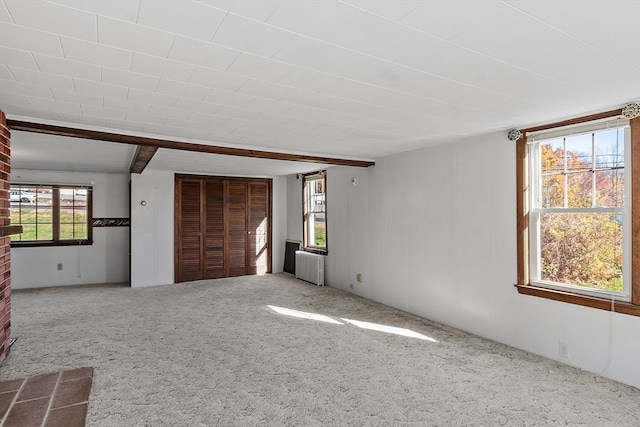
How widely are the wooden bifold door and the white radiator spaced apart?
1.03 meters

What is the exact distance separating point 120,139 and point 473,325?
4122 mm

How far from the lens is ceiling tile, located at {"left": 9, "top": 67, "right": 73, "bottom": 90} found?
2.06 m

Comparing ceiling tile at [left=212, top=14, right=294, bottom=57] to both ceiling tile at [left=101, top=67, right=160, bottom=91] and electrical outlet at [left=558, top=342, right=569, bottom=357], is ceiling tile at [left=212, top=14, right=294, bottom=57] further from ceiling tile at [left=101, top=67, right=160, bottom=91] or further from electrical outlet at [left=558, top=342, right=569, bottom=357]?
electrical outlet at [left=558, top=342, right=569, bottom=357]

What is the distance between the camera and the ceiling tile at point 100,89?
7.34ft

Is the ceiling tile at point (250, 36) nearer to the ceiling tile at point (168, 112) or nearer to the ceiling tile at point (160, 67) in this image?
the ceiling tile at point (160, 67)

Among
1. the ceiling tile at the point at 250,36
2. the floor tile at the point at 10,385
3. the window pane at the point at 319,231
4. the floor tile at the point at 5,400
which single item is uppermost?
the ceiling tile at the point at 250,36

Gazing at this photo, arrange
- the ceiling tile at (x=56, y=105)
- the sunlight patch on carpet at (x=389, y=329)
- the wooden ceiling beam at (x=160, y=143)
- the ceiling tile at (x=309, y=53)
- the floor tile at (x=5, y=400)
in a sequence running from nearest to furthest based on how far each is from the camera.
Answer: the ceiling tile at (x=309, y=53) < the floor tile at (x=5, y=400) < the ceiling tile at (x=56, y=105) < the wooden ceiling beam at (x=160, y=143) < the sunlight patch on carpet at (x=389, y=329)

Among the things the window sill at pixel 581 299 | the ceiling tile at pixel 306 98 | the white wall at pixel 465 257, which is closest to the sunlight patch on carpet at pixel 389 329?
the white wall at pixel 465 257

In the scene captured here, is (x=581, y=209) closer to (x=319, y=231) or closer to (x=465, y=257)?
(x=465, y=257)

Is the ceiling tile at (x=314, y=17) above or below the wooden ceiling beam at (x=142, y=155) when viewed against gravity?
above

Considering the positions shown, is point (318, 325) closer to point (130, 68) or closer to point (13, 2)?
point (130, 68)

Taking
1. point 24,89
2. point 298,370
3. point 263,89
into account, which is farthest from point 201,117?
point 298,370

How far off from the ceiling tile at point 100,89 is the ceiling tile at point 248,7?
4.06 feet

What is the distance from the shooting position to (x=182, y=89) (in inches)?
92.5
